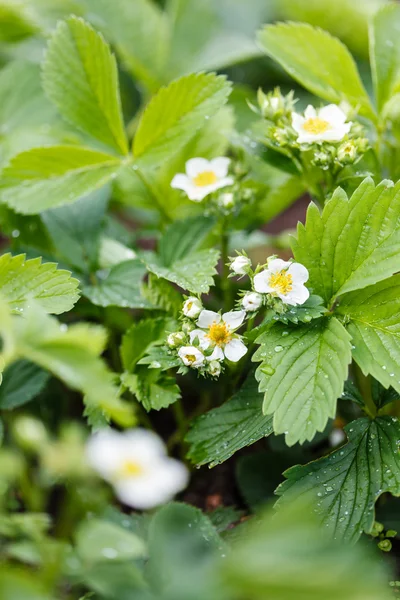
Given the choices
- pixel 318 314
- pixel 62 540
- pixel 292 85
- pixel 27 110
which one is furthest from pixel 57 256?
pixel 292 85

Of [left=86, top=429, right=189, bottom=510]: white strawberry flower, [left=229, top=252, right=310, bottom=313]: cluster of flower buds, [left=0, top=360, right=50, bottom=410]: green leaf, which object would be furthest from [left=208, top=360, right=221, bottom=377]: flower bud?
[left=0, top=360, right=50, bottom=410]: green leaf

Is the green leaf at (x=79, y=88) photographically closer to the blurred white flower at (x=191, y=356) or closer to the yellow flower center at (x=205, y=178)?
the yellow flower center at (x=205, y=178)

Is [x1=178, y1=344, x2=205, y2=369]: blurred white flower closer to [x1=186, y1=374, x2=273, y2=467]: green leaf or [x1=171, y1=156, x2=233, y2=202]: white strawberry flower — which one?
[x1=186, y1=374, x2=273, y2=467]: green leaf

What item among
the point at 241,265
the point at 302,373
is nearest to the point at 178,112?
the point at 241,265

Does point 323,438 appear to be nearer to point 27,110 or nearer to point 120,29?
point 27,110

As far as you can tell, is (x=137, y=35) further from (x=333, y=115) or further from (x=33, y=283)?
(x=33, y=283)

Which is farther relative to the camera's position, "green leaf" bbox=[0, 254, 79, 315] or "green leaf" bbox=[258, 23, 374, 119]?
"green leaf" bbox=[258, 23, 374, 119]

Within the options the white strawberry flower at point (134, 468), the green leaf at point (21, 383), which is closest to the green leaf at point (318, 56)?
the green leaf at point (21, 383)
